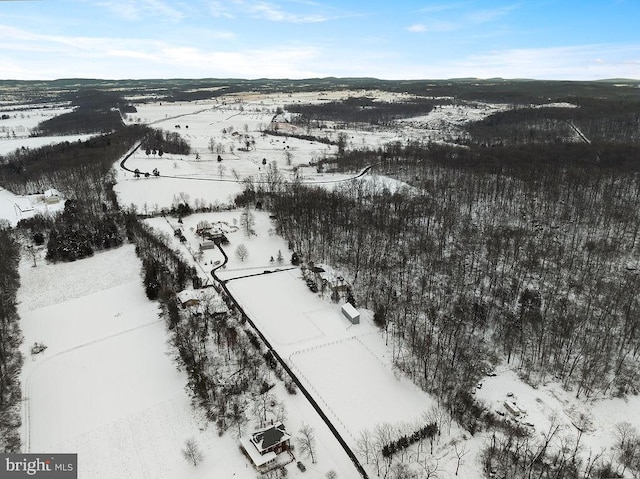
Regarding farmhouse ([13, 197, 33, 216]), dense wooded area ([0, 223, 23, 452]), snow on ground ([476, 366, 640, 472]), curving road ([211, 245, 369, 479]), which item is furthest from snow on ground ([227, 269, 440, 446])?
farmhouse ([13, 197, 33, 216])

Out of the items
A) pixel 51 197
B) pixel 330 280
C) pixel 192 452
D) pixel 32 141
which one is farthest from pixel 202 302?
pixel 32 141

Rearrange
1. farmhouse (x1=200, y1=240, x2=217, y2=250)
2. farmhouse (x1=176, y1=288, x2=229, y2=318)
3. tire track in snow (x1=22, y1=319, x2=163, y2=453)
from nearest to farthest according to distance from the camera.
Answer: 1. tire track in snow (x1=22, y1=319, x2=163, y2=453)
2. farmhouse (x1=176, y1=288, x2=229, y2=318)
3. farmhouse (x1=200, y1=240, x2=217, y2=250)

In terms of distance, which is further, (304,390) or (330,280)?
(330,280)

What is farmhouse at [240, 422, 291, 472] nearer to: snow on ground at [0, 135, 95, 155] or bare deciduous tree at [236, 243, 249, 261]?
bare deciduous tree at [236, 243, 249, 261]

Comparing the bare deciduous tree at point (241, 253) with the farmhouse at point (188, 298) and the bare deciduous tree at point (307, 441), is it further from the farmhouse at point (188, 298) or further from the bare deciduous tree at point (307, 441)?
the bare deciduous tree at point (307, 441)

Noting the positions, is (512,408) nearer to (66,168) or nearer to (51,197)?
(51,197)

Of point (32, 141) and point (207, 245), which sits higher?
point (32, 141)

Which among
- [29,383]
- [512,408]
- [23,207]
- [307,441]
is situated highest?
[23,207]

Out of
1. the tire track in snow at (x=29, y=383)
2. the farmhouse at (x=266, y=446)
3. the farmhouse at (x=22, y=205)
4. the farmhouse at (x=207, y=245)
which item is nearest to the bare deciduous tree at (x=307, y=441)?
the farmhouse at (x=266, y=446)
